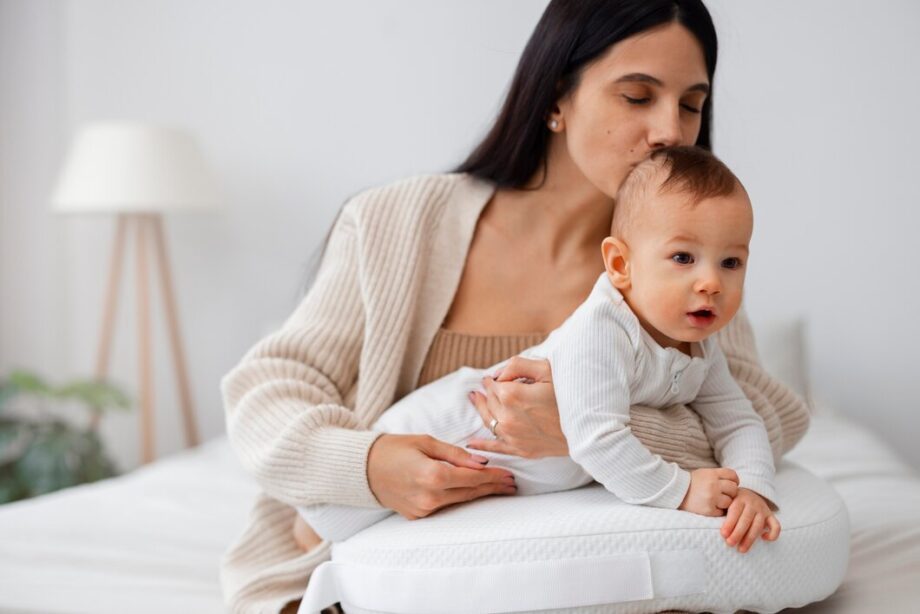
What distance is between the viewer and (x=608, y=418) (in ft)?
3.64

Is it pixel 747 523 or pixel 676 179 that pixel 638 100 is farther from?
pixel 747 523

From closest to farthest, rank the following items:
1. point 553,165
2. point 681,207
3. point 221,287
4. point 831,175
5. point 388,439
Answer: point 681,207 < point 388,439 < point 553,165 < point 831,175 < point 221,287

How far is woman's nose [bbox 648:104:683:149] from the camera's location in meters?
1.30

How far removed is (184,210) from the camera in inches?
124

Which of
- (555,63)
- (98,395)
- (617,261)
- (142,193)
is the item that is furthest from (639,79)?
(98,395)

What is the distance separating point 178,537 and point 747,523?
1122 millimetres

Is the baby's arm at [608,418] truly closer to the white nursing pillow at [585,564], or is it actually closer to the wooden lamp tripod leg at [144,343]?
the white nursing pillow at [585,564]

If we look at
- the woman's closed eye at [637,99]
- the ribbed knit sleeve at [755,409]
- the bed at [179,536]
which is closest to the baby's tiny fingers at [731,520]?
the ribbed knit sleeve at [755,409]

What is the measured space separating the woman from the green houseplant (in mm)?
1797

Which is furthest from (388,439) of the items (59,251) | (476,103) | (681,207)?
(59,251)

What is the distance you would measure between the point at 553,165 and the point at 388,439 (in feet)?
1.71

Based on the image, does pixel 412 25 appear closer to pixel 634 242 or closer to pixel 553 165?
pixel 553 165

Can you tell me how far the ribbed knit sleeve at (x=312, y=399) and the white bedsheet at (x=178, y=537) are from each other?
0.83 feet

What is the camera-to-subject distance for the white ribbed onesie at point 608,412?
111 centimetres
